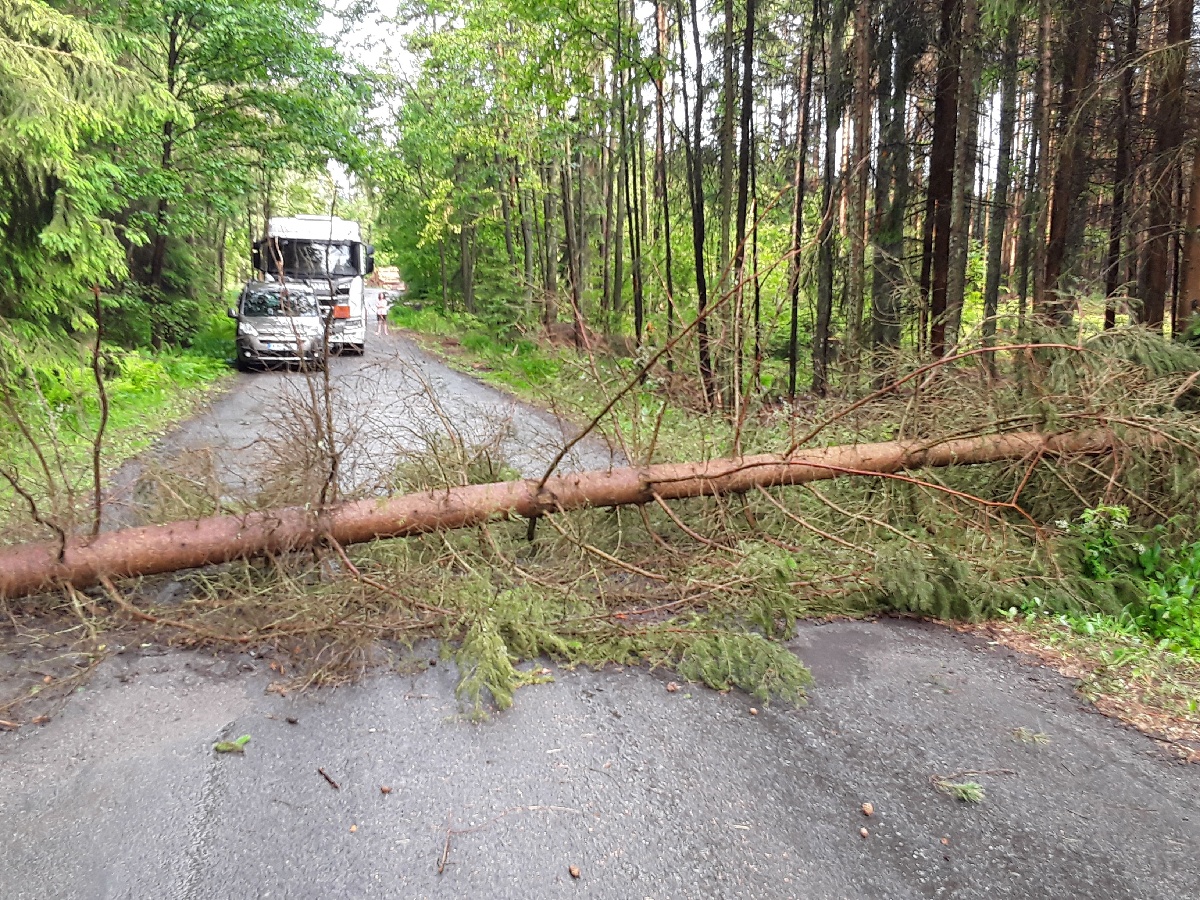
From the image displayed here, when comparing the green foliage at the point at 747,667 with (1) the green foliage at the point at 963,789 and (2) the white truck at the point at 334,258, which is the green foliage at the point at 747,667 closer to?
(1) the green foliage at the point at 963,789

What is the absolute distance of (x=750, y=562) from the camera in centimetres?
477

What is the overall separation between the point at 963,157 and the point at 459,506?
29.4 feet

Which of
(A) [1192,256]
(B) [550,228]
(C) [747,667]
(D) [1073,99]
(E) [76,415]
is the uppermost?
(B) [550,228]

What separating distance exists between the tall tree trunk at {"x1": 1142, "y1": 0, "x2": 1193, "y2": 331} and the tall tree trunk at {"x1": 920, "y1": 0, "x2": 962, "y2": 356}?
2.41 metres

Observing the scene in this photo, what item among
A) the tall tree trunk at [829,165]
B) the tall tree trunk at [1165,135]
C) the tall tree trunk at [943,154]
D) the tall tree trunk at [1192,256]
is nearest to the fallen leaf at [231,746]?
the tall tree trunk at [1165,135]

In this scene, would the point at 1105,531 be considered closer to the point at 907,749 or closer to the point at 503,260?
the point at 907,749

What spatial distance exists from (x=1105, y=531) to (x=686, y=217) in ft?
48.6

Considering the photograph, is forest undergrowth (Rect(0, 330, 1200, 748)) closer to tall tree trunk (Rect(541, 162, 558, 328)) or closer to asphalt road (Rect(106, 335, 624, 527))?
asphalt road (Rect(106, 335, 624, 527))

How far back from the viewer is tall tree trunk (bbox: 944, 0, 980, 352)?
947 cm

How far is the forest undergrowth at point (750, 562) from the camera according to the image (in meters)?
4.12

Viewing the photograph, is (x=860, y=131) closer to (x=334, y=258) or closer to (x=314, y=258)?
(x=314, y=258)

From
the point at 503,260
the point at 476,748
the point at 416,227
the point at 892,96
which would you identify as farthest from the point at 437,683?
the point at 416,227

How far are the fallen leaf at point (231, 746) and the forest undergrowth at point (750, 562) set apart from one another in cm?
49

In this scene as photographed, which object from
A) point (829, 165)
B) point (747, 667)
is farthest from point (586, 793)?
point (829, 165)
